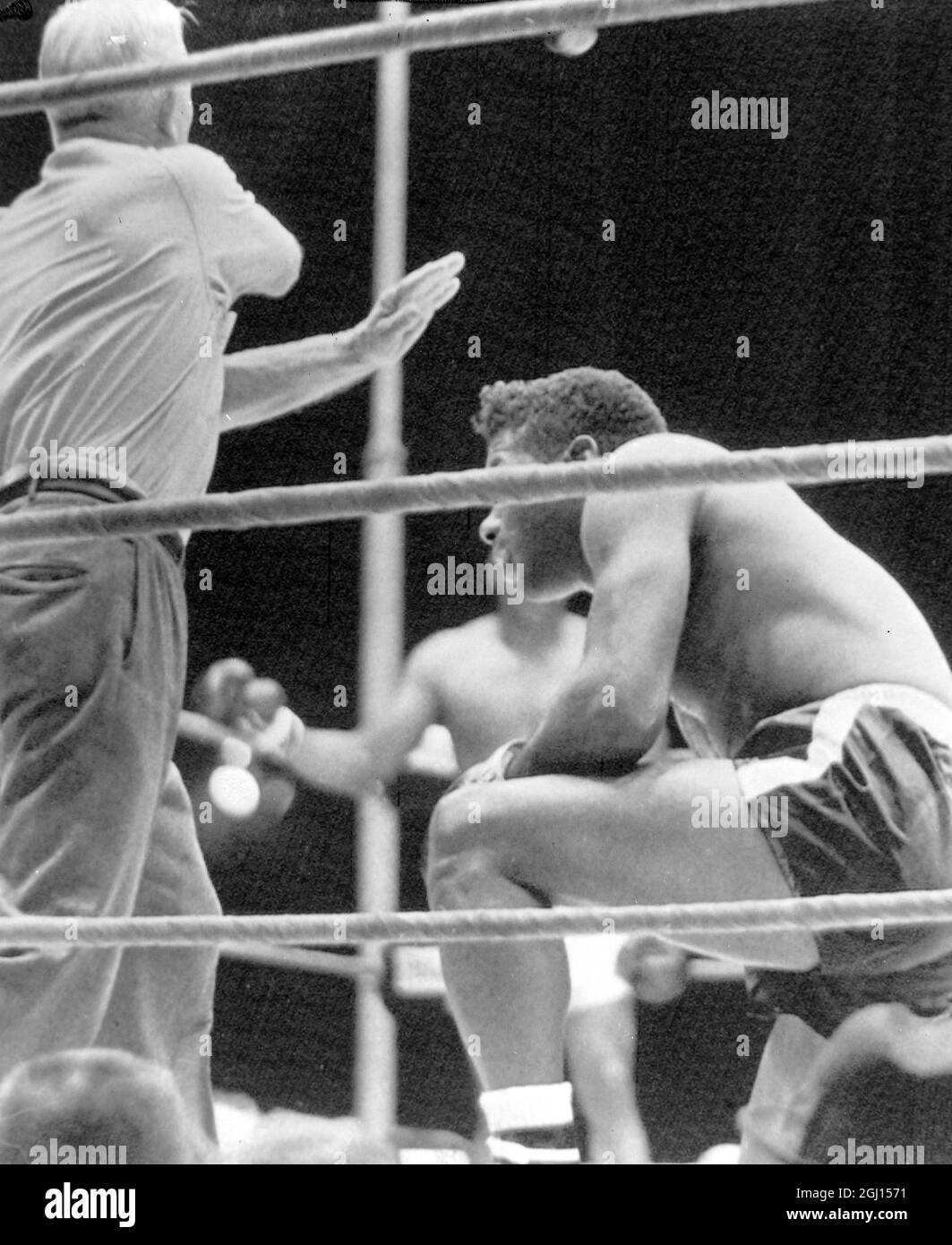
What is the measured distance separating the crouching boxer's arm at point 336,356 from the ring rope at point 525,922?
590 mm

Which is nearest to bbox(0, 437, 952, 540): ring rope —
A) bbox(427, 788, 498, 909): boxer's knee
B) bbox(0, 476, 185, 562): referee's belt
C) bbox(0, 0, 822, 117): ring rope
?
bbox(0, 476, 185, 562): referee's belt

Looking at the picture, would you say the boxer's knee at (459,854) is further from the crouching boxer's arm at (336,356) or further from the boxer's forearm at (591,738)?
the crouching boxer's arm at (336,356)

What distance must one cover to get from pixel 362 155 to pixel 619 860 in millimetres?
842

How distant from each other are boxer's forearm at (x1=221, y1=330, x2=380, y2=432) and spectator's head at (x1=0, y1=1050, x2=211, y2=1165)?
0.61 m

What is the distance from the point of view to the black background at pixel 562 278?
1.48 metres

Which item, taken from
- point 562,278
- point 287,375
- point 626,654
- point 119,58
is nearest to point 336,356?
point 287,375

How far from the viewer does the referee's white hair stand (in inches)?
59.7

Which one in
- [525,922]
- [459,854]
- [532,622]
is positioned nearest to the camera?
[525,922]

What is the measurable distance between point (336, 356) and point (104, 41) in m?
0.36

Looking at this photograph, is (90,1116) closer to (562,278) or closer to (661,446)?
(661,446)

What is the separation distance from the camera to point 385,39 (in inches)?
48.6

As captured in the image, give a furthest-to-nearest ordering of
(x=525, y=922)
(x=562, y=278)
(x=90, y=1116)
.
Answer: (x=562, y=278)
(x=90, y=1116)
(x=525, y=922)

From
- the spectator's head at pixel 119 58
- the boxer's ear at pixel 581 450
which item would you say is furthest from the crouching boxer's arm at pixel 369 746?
the spectator's head at pixel 119 58

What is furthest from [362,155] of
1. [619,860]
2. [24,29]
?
[619,860]
